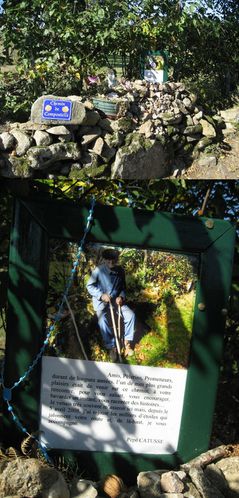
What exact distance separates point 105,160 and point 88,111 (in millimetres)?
712

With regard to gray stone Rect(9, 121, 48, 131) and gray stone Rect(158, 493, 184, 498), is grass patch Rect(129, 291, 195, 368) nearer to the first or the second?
gray stone Rect(158, 493, 184, 498)

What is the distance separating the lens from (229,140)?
8.65 m

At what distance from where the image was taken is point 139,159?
306 inches

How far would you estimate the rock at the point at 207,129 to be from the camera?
8445mm

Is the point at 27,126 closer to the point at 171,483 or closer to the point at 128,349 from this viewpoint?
the point at 128,349

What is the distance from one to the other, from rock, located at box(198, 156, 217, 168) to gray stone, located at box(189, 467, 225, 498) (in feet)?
22.5

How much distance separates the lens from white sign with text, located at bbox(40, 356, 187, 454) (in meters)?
1.72

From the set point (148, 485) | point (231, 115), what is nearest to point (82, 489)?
point (148, 485)

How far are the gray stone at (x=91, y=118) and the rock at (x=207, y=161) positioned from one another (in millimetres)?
1772

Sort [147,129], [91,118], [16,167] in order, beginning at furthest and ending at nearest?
1. [147,129]
2. [91,118]
3. [16,167]

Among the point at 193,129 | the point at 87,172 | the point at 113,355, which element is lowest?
the point at 113,355

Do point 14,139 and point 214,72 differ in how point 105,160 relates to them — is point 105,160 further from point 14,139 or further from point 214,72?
point 214,72

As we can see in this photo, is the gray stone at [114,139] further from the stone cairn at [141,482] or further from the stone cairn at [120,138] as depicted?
the stone cairn at [141,482]

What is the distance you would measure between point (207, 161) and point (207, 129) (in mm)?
563
